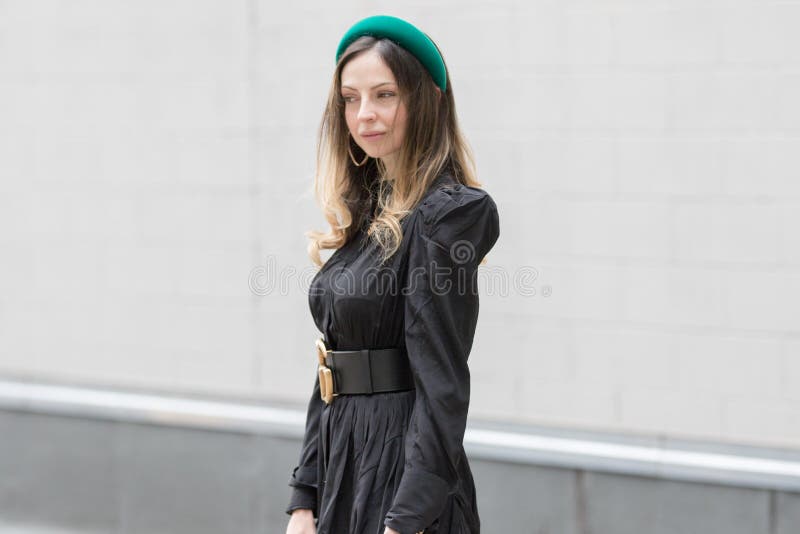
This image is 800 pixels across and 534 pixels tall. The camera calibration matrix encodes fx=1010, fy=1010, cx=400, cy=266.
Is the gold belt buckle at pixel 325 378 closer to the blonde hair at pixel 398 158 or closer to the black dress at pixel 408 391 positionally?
the black dress at pixel 408 391

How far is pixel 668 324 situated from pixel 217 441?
69.4 inches

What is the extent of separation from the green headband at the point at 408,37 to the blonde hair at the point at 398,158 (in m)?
0.01

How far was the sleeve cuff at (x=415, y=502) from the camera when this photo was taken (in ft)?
6.31

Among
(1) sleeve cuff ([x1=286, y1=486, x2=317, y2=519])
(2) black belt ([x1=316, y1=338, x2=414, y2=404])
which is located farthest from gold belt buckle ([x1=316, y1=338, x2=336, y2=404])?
(1) sleeve cuff ([x1=286, y1=486, x2=317, y2=519])

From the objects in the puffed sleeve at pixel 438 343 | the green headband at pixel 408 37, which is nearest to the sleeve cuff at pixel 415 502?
the puffed sleeve at pixel 438 343

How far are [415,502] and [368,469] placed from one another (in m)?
0.19

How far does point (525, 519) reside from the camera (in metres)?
3.36

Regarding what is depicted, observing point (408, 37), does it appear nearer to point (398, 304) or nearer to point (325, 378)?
point (398, 304)

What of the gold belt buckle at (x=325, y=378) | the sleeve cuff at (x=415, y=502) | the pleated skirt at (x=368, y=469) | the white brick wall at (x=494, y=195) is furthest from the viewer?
the white brick wall at (x=494, y=195)

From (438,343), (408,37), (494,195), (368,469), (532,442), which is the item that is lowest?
(532,442)

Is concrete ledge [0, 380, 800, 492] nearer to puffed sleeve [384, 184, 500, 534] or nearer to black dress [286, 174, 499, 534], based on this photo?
black dress [286, 174, 499, 534]

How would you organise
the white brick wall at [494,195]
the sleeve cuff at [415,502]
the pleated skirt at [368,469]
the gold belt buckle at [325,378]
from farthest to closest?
→ the white brick wall at [494,195], the gold belt buckle at [325,378], the pleated skirt at [368,469], the sleeve cuff at [415,502]

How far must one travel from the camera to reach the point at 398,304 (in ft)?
6.84

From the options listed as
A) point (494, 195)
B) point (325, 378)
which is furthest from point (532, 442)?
point (325, 378)
